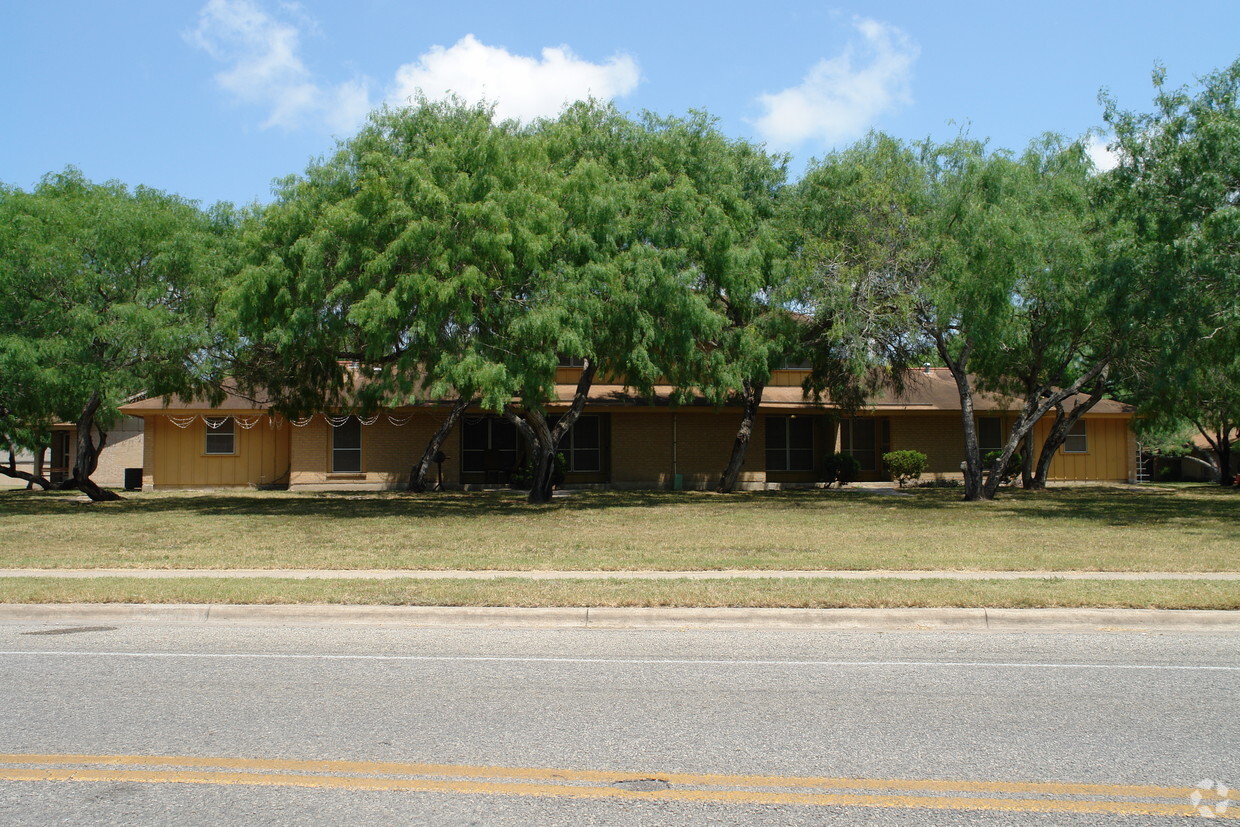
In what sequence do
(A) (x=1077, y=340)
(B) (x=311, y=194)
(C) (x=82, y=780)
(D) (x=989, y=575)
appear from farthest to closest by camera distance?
1. (A) (x=1077, y=340)
2. (B) (x=311, y=194)
3. (D) (x=989, y=575)
4. (C) (x=82, y=780)

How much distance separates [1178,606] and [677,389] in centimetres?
1664

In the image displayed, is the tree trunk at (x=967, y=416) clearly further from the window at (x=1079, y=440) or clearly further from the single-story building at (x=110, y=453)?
the single-story building at (x=110, y=453)

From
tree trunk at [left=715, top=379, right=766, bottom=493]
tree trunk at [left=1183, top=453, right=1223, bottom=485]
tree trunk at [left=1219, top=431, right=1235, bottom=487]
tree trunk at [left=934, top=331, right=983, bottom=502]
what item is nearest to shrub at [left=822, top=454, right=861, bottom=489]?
tree trunk at [left=715, top=379, right=766, bottom=493]

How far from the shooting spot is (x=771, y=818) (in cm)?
451

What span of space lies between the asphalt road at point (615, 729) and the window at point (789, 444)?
2449 centimetres

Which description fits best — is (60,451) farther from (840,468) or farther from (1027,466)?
A: (1027,466)

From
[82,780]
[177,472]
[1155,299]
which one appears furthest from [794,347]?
[82,780]

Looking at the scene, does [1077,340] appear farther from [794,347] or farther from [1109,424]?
[1109,424]

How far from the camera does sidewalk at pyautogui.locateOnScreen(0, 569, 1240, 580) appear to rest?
12.0 m

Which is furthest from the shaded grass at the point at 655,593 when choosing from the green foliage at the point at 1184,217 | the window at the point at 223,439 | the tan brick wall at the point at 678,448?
the window at the point at 223,439

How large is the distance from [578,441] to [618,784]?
2695 centimetres

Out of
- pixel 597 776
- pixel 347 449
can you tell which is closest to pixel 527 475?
pixel 347 449

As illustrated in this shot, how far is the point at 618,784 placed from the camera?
4.96m

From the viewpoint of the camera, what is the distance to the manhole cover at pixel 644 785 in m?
4.89
